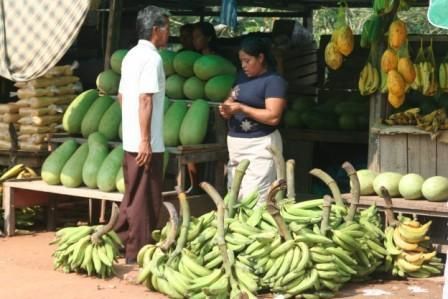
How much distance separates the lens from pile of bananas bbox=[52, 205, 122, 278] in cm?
714

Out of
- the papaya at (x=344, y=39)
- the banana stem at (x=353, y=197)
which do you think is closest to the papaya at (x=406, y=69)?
the papaya at (x=344, y=39)

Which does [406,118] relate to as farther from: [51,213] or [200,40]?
[51,213]

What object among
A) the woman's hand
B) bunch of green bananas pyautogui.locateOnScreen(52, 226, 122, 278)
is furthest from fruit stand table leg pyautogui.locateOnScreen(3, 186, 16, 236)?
the woman's hand

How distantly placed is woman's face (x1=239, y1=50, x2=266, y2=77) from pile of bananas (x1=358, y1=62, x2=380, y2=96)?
0.91 m

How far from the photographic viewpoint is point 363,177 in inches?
310

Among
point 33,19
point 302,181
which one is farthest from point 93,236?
point 302,181

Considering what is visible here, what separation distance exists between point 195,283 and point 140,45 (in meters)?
1.99

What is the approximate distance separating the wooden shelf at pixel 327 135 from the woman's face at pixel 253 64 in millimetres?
2294

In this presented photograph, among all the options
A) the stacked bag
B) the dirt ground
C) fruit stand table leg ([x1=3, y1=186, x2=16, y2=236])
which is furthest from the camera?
the stacked bag

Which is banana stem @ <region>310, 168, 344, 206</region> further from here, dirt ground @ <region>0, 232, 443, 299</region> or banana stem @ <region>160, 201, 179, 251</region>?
banana stem @ <region>160, 201, 179, 251</region>

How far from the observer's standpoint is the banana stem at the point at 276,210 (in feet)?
20.7

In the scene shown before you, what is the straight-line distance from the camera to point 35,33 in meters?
8.03

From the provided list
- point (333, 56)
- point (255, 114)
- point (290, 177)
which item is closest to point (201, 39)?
point (333, 56)

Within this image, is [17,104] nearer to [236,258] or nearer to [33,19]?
[33,19]
